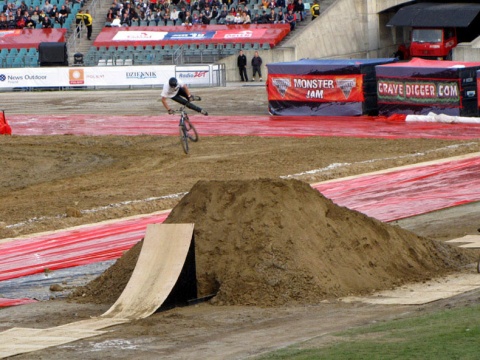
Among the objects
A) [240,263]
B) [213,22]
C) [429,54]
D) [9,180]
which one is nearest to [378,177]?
[9,180]

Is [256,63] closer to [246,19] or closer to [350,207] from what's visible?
[246,19]

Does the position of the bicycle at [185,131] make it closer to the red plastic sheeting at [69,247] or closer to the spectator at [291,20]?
the red plastic sheeting at [69,247]

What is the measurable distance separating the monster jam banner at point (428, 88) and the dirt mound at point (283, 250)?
18.9 metres

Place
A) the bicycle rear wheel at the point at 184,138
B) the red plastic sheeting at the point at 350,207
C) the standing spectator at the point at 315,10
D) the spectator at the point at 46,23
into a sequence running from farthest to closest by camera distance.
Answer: the spectator at the point at 46,23 < the standing spectator at the point at 315,10 < the bicycle rear wheel at the point at 184,138 < the red plastic sheeting at the point at 350,207

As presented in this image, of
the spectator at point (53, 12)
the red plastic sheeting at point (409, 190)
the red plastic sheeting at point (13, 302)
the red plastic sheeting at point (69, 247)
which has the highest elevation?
the spectator at point (53, 12)

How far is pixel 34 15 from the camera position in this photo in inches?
2431

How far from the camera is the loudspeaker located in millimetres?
54094

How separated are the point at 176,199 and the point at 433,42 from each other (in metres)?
35.7

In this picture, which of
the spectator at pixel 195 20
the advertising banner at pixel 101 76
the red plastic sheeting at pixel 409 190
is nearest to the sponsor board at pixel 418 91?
the red plastic sheeting at pixel 409 190

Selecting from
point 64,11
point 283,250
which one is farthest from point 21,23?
point 283,250

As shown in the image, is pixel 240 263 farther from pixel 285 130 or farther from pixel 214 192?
pixel 285 130

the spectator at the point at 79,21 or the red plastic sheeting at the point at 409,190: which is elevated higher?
the spectator at the point at 79,21

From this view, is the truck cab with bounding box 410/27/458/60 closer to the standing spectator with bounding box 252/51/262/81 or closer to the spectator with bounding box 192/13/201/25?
the standing spectator with bounding box 252/51/262/81

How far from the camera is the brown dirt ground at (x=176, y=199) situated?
10.8 metres
